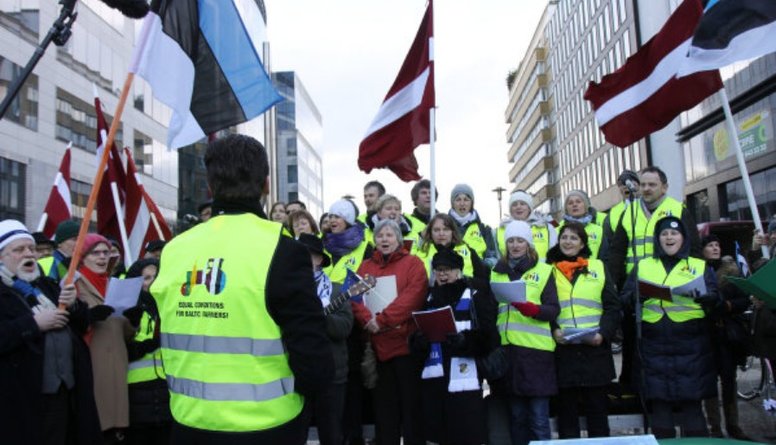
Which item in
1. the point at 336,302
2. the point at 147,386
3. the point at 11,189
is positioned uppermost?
the point at 11,189

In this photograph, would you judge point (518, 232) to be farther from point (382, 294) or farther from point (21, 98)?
point (21, 98)

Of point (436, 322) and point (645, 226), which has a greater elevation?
point (645, 226)

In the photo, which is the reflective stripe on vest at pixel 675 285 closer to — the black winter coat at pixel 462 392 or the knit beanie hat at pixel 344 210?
the black winter coat at pixel 462 392

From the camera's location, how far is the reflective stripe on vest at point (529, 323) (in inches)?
228

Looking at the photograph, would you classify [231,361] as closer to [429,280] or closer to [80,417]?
[80,417]

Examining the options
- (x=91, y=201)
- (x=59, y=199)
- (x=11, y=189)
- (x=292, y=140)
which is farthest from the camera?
(x=292, y=140)

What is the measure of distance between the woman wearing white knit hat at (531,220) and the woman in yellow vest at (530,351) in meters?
1.50

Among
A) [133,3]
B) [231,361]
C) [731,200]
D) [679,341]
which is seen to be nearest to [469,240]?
[679,341]

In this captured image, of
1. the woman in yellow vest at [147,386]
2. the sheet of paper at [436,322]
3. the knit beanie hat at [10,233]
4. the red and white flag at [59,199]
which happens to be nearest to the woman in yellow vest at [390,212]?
the sheet of paper at [436,322]

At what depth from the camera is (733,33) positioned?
534 centimetres

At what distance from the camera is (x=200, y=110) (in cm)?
547

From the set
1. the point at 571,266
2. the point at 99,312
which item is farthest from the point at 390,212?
the point at 99,312

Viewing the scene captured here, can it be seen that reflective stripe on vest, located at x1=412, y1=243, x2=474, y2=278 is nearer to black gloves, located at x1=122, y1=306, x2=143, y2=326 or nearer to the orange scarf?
the orange scarf

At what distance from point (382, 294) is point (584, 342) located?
1.73m
